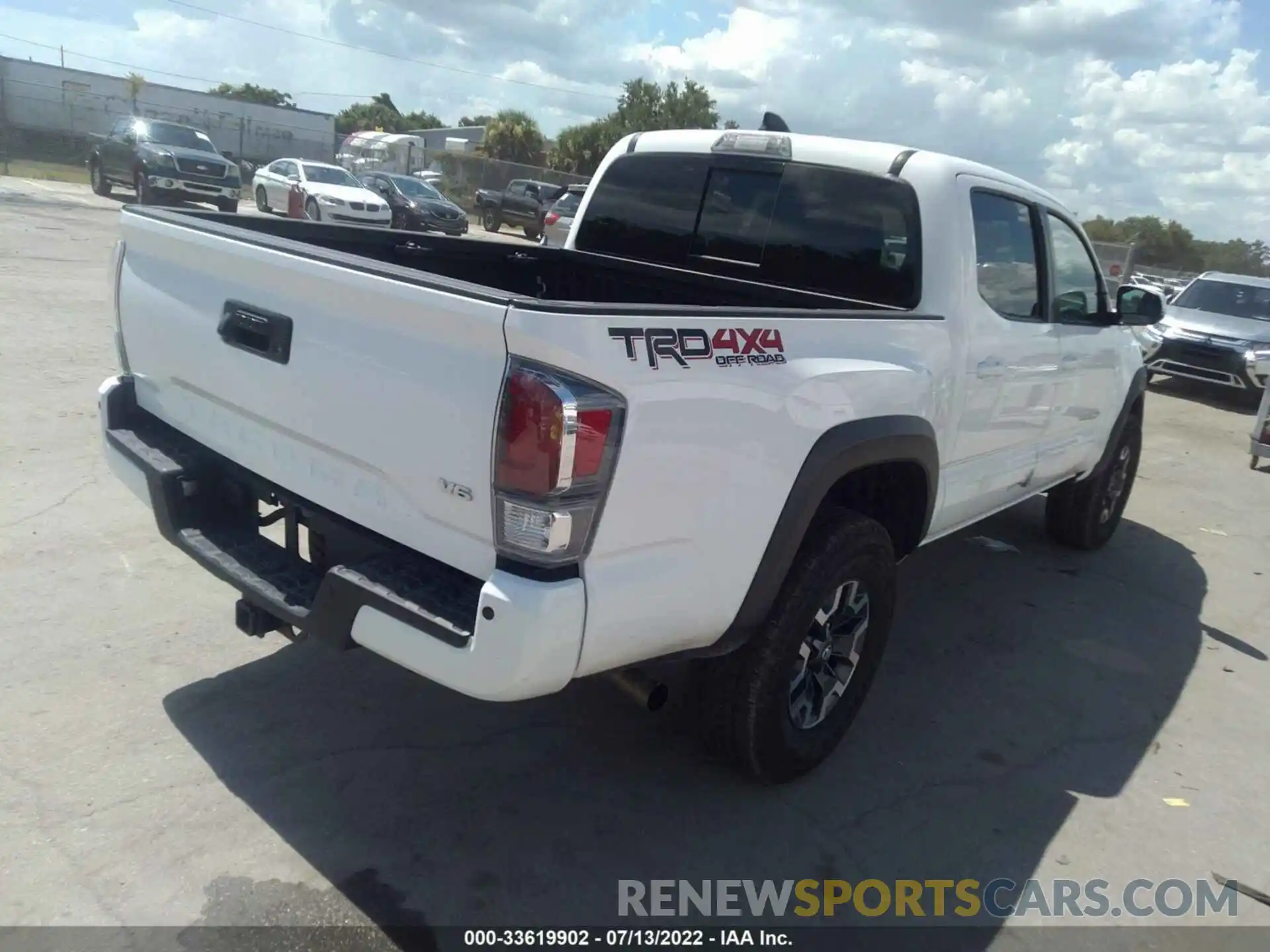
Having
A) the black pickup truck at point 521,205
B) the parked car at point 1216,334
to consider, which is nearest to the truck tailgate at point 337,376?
the parked car at point 1216,334

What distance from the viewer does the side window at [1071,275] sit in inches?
186

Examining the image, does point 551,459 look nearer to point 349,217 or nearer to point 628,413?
point 628,413

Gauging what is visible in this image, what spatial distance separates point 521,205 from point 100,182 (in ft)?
34.3

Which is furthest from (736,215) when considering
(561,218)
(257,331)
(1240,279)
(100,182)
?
(100,182)

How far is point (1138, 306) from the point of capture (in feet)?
17.0

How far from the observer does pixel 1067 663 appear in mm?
4699

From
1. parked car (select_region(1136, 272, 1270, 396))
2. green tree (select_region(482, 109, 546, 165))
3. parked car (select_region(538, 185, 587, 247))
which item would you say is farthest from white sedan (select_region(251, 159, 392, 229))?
green tree (select_region(482, 109, 546, 165))

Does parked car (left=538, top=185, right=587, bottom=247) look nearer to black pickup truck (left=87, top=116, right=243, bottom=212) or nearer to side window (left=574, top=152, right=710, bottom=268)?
black pickup truck (left=87, top=116, right=243, bottom=212)

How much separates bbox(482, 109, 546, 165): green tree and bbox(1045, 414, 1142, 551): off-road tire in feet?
157

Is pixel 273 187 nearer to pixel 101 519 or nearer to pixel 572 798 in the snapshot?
pixel 101 519

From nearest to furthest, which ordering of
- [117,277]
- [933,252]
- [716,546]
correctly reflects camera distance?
[716,546], [117,277], [933,252]

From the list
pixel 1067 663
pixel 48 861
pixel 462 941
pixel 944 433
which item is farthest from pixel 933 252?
pixel 48 861

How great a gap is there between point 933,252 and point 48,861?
11.1ft

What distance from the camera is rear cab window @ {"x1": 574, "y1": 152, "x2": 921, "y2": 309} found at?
384 centimetres
